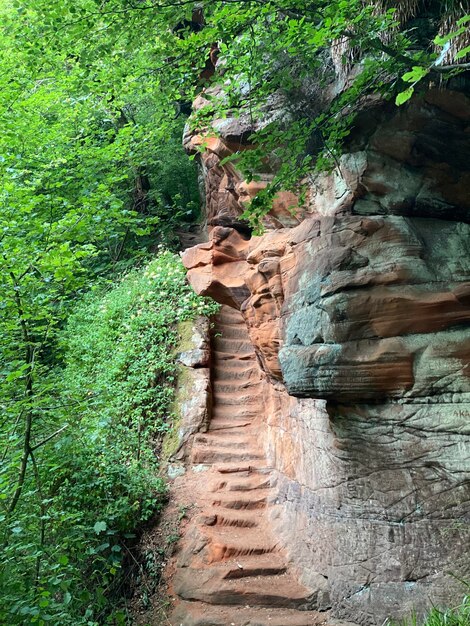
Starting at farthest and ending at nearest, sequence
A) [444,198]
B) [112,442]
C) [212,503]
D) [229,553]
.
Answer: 1. [112,442]
2. [212,503]
3. [229,553]
4. [444,198]

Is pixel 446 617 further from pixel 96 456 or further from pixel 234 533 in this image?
pixel 96 456

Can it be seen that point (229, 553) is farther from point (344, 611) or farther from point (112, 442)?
point (112, 442)

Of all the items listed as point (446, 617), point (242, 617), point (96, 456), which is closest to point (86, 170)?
point (96, 456)

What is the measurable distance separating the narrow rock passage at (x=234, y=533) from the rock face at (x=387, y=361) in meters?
0.45

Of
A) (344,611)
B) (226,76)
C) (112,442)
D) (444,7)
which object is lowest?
(344,611)

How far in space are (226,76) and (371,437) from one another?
424cm

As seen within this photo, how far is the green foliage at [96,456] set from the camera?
414cm

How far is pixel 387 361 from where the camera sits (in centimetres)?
504

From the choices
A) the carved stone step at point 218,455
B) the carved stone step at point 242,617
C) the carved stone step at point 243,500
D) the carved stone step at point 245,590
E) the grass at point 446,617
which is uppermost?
the carved stone step at point 218,455

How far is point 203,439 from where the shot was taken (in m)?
8.48

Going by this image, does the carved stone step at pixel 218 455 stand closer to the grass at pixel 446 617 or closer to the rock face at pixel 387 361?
the rock face at pixel 387 361

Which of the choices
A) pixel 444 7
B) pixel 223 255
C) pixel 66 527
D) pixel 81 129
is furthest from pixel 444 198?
pixel 81 129

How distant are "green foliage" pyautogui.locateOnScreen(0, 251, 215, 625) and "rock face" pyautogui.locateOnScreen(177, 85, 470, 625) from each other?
2.48m

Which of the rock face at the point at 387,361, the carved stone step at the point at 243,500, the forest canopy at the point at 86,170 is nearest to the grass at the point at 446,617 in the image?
the rock face at the point at 387,361
